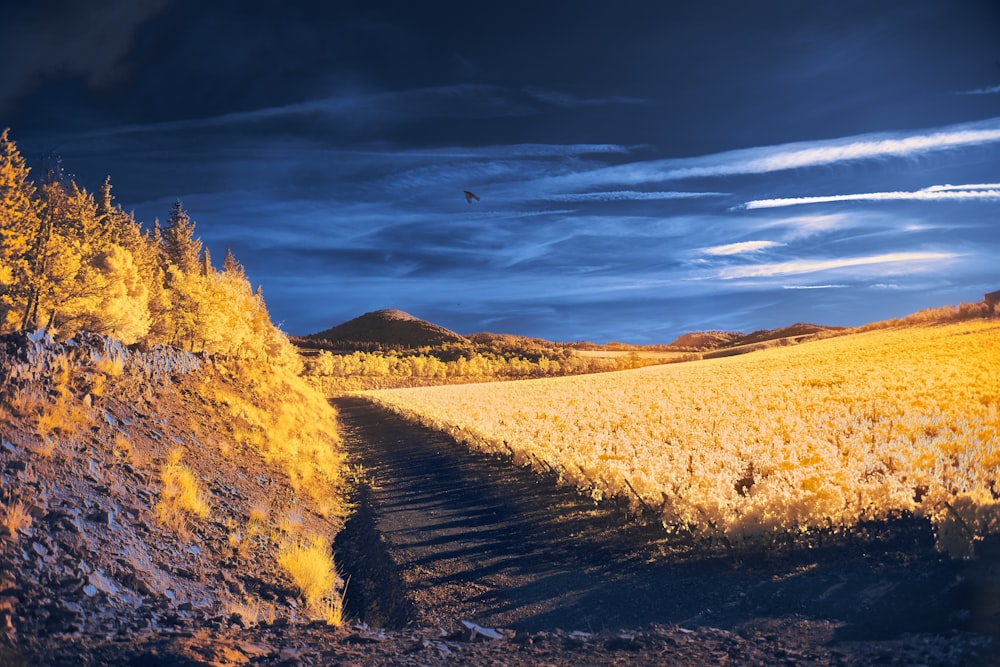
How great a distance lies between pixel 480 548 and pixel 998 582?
7.50 meters

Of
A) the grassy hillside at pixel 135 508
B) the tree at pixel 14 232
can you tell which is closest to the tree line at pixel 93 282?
the tree at pixel 14 232

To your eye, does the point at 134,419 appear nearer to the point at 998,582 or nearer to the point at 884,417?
the point at 998,582

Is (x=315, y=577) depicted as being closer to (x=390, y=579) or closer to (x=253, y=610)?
(x=390, y=579)

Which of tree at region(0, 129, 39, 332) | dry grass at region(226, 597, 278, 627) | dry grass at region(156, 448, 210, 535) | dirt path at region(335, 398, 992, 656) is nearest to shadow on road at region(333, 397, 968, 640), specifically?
dirt path at region(335, 398, 992, 656)

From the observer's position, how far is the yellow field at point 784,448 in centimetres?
1030

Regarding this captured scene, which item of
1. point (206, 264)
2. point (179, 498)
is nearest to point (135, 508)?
point (179, 498)

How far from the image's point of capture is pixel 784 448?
16.5 meters

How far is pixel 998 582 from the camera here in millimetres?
7582

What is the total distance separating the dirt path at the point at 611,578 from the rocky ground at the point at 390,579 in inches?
1.6

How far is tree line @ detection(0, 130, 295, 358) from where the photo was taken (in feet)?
97.6

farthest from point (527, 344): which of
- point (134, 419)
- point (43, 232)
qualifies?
point (134, 419)

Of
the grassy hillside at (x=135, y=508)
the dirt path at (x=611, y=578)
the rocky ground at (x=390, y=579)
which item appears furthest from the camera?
the dirt path at (x=611, y=578)

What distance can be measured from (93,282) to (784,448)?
1300 inches

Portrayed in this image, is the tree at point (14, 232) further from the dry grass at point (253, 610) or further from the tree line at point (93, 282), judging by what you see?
the dry grass at point (253, 610)
